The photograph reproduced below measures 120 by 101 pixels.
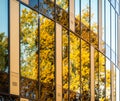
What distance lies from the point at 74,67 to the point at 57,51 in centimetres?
224

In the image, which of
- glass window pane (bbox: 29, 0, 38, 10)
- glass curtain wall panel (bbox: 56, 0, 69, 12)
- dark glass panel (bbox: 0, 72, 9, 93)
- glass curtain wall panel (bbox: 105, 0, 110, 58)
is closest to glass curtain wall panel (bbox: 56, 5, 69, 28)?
glass curtain wall panel (bbox: 56, 0, 69, 12)

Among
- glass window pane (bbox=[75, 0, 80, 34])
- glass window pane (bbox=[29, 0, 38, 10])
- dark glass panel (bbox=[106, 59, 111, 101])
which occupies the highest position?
glass window pane (bbox=[75, 0, 80, 34])

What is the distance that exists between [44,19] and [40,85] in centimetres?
248

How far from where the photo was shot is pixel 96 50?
24.3 meters

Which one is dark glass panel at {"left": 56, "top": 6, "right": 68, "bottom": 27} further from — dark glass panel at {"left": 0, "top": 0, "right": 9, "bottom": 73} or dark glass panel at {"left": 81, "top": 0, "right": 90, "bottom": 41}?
dark glass panel at {"left": 0, "top": 0, "right": 9, "bottom": 73}

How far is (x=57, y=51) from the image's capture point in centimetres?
1852

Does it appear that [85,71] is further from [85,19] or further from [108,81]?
[108,81]

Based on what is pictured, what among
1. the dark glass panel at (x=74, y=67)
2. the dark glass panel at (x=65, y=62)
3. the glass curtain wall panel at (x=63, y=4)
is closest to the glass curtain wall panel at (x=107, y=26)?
the dark glass panel at (x=74, y=67)

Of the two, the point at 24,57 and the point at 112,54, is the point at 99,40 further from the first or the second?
the point at 24,57

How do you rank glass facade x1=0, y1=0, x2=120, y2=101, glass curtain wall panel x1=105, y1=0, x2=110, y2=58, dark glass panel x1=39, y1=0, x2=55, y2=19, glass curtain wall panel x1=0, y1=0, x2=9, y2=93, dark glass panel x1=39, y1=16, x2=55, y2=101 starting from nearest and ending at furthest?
glass curtain wall panel x1=0, y1=0, x2=9, y2=93 < glass facade x1=0, y1=0, x2=120, y2=101 < dark glass panel x1=39, y1=16, x2=55, y2=101 < dark glass panel x1=39, y1=0, x2=55, y2=19 < glass curtain wall panel x1=105, y1=0, x2=110, y2=58

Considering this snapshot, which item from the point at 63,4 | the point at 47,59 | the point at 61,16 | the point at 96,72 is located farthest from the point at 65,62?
the point at 96,72

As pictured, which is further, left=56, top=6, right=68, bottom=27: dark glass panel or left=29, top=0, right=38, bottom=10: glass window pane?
left=56, top=6, right=68, bottom=27: dark glass panel

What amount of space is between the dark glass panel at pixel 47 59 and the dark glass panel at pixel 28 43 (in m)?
0.49

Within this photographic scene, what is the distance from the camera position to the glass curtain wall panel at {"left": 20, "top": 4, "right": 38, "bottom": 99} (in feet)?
51.0
